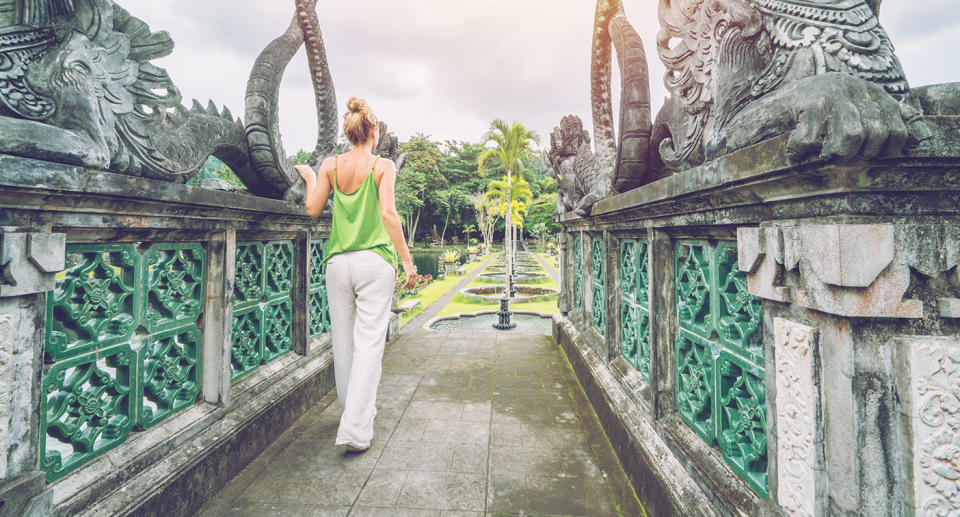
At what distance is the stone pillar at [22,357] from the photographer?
138 centimetres

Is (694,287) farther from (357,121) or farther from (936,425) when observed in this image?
(357,121)

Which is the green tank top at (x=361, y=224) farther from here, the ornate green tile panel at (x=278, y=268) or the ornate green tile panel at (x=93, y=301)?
the ornate green tile panel at (x=93, y=301)

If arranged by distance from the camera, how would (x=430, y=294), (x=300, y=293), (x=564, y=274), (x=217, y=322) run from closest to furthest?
(x=217, y=322) → (x=300, y=293) → (x=564, y=274) → (x=430, y=294)

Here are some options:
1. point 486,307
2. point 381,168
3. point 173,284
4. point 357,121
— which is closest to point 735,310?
point 381,168

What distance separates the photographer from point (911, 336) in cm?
105

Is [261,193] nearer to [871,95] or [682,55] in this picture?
[682,55]

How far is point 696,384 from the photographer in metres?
→ 2.05

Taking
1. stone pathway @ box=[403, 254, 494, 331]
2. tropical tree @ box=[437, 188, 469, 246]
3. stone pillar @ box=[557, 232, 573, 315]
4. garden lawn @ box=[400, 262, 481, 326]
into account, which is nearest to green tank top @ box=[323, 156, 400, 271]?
stone pillar @ box=[557, 232, 573, 315]

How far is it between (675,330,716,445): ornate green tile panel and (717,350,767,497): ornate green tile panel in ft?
0.25

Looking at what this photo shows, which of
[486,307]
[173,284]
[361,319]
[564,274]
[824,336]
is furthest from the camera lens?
[486,307]

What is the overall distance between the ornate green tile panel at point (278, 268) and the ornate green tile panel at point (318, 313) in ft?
1.24

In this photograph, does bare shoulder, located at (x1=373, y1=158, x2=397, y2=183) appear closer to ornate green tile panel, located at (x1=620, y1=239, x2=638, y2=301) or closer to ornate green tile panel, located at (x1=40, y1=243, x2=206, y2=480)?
ornate green tile panel, located at (x1=40, y1=243, x2=206, y2=480)

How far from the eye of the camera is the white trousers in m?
2.54

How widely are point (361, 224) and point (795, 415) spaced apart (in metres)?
2.29
